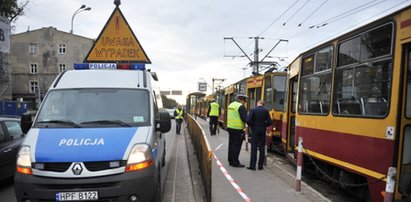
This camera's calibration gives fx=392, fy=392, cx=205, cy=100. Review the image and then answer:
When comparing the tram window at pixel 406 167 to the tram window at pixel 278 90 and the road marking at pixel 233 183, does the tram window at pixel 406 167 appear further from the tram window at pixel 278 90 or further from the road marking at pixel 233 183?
the tram window at pixel 278 90

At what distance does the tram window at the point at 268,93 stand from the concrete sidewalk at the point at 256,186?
451 cm

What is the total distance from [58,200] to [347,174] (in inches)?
182

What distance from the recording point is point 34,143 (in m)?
5.18

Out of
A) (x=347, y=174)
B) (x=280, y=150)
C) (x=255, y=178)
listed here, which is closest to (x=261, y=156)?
(x=255, y=178)

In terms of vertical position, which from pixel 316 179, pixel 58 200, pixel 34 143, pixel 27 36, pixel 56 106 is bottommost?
pixel 316 179

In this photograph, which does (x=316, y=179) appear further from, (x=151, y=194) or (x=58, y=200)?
(x=58, y=200)

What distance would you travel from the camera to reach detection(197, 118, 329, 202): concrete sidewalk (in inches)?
263

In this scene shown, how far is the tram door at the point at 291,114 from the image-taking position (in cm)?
1041

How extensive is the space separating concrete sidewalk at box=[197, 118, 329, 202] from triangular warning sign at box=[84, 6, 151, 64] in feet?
11.7

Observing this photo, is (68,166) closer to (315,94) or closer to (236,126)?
(236,126)

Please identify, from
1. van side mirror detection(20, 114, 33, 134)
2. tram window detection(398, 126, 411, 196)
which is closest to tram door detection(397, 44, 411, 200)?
tram window detection(398, 126, 411, 196)

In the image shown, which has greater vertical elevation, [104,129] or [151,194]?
[104,129]

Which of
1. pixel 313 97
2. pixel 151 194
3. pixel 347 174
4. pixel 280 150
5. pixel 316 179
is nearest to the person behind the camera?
pixel 151 194

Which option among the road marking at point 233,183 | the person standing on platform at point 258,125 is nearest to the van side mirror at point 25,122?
the road marking at point 233,183
